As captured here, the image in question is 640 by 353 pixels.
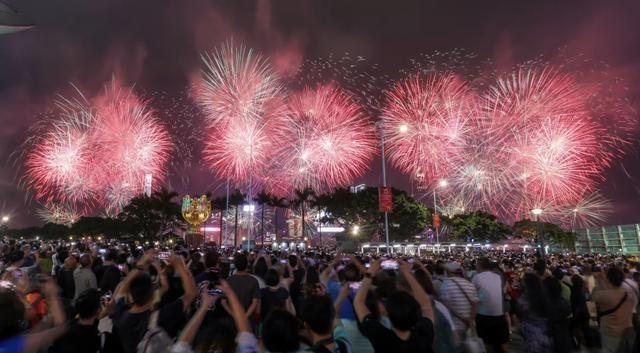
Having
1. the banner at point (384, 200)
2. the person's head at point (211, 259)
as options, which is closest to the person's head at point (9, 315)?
the person's head at point (211, 259)

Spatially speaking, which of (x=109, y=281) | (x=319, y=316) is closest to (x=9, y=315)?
(x=319, y=316)

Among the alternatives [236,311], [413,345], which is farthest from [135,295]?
[413,345]

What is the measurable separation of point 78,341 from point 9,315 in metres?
0.60

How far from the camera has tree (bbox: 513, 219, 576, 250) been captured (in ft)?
242

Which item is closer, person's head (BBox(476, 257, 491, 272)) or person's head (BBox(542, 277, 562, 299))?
person's head (BBox(542, 277, 562, 299))

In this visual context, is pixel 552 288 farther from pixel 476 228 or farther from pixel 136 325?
pixel 476 228

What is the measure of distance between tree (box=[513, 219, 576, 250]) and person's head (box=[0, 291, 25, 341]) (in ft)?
265

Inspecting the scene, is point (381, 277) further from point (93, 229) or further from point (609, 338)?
point (93, 229)

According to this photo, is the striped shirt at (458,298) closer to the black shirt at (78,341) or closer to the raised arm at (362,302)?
the raised arm at (362,302)

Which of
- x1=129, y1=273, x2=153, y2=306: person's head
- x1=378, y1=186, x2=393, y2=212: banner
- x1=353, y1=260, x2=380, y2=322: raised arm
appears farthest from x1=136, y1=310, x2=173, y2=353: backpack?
x1=378, y1=186, x2=393, y2=212: banner

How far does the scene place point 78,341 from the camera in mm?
3148

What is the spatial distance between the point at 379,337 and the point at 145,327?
7.61ft

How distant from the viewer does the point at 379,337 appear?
128 inches

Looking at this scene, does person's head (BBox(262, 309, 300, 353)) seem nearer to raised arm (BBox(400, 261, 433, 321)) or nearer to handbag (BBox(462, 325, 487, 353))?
raised arm (BBox(400, 261, 433, 321))
